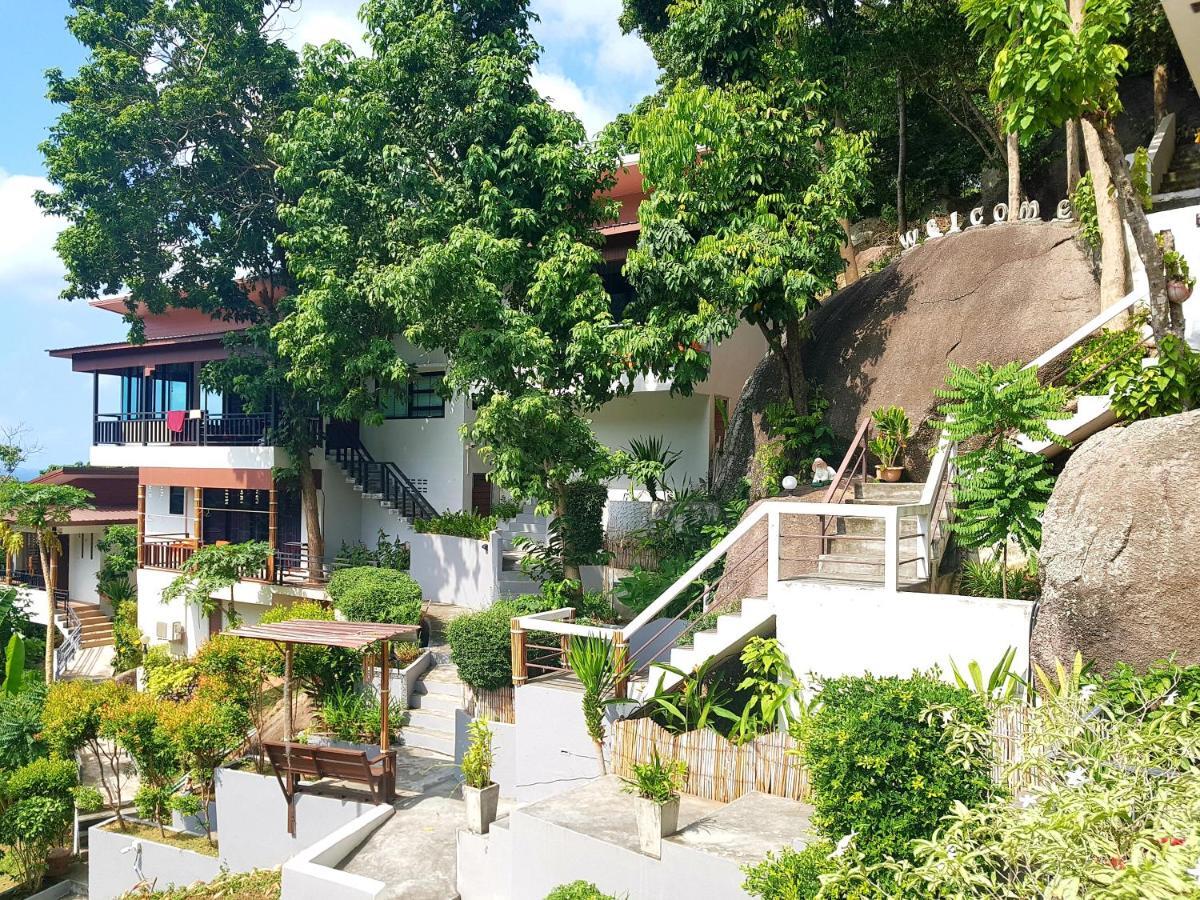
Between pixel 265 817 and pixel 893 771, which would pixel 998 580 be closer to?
pixel 893 771

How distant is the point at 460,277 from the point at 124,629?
1668cm

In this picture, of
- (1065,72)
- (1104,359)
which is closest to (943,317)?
(1104,359)

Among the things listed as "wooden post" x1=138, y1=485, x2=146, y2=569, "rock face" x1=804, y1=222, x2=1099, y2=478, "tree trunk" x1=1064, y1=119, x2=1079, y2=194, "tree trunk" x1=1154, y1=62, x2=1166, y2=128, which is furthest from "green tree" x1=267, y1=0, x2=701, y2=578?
"tree trunk" x1=1154, y1=62, x2=1166, y2=128

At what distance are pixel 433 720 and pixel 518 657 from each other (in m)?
3.89

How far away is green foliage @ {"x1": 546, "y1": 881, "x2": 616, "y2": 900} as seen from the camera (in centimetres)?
774

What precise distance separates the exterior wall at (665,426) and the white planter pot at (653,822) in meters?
11.3

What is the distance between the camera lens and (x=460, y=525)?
1930cm

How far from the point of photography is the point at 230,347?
2133 cm

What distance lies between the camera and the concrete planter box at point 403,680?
15.2 meters

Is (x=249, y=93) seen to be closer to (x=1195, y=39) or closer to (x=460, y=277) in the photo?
(x=460, y=277)

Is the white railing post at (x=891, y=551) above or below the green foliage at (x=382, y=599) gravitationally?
above

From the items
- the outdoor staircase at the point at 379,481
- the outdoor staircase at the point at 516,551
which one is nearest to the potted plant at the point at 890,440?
the outdoor staircase at the point at 516,551

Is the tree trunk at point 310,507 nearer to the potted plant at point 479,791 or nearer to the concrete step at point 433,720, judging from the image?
the concrete step at point 433,720

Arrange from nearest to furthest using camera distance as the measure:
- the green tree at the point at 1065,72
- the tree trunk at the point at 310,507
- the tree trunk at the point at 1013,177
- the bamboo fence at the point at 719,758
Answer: the green tree at the point at 1065,72 < the bamboo fence at the point at 719,758 < the tree trunk at the point at 1013,177 < the tree trunk at the point at 310,507
